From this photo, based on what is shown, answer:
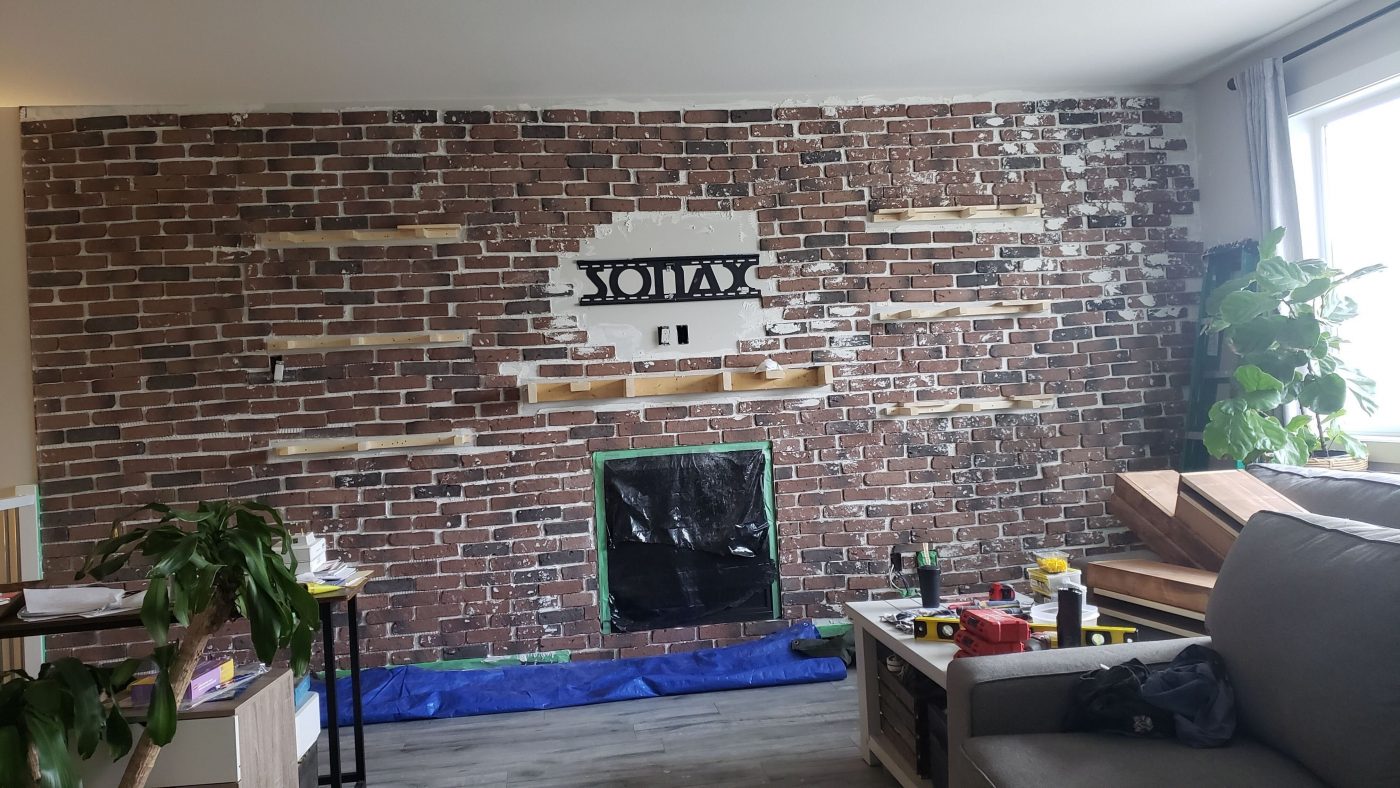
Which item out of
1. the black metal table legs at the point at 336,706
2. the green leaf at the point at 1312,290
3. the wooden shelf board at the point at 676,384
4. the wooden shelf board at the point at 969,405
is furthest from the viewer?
the wooden shelf board at the point at 969,405

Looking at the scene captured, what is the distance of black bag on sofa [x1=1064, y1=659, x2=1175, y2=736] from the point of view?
1793 mm

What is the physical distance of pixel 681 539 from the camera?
3920mm

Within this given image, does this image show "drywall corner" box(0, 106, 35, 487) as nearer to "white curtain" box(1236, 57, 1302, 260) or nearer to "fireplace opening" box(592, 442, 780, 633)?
"fireplace opening" box(592, 442, 780, 633)

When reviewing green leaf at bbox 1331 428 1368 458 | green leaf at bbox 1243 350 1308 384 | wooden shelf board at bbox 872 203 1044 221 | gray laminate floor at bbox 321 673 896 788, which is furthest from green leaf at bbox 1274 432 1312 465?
gray laminate floor at bbox 321 673 896 788

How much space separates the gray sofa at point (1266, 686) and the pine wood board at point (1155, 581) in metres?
0.89

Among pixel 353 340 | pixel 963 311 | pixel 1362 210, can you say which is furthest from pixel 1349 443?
pixel 353 340

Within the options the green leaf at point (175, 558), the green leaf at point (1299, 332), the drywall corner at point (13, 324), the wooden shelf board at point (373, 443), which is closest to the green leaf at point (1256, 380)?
the green leaf at point (1299, 332)

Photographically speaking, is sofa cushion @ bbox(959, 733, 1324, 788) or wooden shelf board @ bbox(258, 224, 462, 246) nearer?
sofa cushion @ bbox(959, 733, 1324, 788)

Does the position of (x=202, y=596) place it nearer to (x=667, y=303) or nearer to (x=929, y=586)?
(x=929, y=586)

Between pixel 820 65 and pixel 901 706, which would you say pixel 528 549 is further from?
pixel 820 65

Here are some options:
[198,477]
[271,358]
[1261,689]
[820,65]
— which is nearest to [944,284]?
[820,65]

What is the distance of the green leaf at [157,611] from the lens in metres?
1.68

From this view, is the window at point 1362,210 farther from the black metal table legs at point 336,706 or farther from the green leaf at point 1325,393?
the black metal table legs at point 336,706

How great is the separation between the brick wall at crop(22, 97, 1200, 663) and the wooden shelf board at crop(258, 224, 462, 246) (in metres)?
0.06
